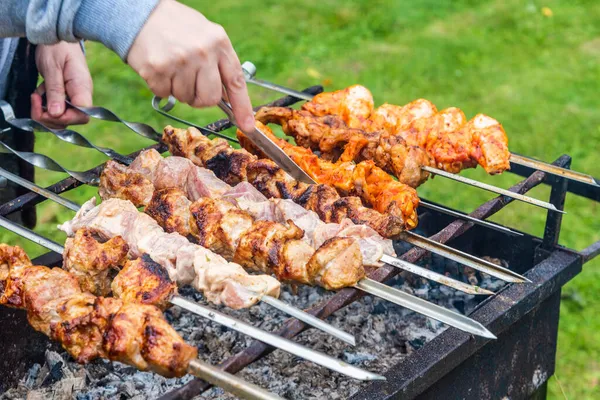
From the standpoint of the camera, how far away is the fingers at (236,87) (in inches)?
94.3

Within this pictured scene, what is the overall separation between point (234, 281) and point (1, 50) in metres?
2.29

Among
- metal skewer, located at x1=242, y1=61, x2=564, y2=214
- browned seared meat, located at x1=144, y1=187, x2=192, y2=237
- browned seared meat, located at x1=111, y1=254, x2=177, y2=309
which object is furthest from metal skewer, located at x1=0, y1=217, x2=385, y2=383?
metal skewer, located at x1=242, y1=61, x2=564, y2=214

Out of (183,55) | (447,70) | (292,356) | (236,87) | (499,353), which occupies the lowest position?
(447,70)

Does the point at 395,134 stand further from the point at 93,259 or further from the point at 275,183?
the point at 93,259

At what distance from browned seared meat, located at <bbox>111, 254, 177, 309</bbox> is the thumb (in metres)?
1.58

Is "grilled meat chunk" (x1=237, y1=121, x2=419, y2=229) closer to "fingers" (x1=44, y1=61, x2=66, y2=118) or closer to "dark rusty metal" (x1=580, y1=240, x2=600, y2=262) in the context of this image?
"dark rusty metal" (x1=580, y1=240, x2=600, y2=262)

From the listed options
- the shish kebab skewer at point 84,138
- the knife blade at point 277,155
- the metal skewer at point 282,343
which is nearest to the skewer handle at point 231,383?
the metal skewer at point 282,343

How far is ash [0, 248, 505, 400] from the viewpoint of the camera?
323 cm

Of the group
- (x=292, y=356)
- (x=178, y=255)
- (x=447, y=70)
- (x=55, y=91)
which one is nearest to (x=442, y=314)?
(x=178, y=255)

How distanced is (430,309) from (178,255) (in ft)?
2.89

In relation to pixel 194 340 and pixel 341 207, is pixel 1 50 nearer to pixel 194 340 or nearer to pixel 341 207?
pixel 194 340

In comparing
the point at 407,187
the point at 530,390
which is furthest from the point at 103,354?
the point at 530,390

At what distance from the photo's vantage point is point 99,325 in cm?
236

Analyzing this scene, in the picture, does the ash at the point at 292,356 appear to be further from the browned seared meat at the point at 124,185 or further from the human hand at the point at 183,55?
the human hand at the point at 183,55
